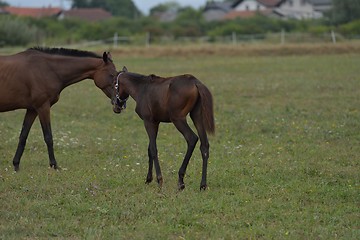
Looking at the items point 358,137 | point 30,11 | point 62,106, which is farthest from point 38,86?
point 30,11

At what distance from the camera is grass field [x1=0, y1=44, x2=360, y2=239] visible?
7.97 meters

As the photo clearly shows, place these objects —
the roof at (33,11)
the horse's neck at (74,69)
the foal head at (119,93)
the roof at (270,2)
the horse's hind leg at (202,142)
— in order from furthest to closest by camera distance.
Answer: the roof at (270,2) < the roof at (33,11) < the horse's neck at (74,69) < the foal head at (119,93) < the horse's hind leg at (202,142)

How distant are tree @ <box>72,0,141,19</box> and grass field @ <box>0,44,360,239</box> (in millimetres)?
109716

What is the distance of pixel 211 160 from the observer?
1216 centimetres

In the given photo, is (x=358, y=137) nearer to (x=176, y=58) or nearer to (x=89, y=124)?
(x=89, y=124)

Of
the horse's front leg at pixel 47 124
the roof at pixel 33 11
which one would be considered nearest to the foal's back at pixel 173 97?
the horse's front leg at pixel 47 124

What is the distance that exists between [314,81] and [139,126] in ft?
39.4

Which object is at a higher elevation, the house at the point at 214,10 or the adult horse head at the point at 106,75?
the adult horse head at the point at 106,75

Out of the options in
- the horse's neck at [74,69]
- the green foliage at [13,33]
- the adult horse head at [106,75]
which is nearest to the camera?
the adult horse head at [106,75]

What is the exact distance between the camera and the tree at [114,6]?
12825 cm

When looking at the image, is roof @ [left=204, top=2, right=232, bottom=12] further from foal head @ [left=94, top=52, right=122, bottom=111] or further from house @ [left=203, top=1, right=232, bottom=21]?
foal head @ [left=94, top=52, right=122, bottom=111]

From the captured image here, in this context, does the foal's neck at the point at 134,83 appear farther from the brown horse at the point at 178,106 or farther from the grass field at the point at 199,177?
the grass field at the point at 199,177

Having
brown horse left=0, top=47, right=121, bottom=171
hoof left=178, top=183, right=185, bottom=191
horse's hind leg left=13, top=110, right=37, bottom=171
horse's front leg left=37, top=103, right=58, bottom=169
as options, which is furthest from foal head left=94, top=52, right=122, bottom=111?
hoof left=178, top=183, right=185, bottom=191

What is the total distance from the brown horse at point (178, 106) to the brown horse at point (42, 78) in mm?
1445
